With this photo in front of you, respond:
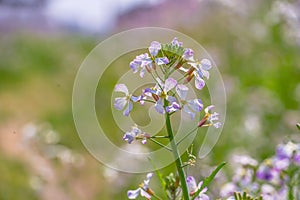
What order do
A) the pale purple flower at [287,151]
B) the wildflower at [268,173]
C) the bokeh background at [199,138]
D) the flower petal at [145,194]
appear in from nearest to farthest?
the flower petal at [145,194] → the pale purple flower at [287,151] → the wildflower at [268,173] → the bokeh background at [199,138]

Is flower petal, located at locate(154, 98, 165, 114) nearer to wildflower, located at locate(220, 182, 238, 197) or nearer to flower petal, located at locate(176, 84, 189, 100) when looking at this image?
flower petal, located at locate(176, 84, 189, 100)

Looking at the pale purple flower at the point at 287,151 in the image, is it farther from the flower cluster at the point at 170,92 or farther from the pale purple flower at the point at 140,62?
the pale purple flower at the point at 140,62

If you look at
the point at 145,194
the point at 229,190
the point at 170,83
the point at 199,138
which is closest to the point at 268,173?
the point at 229,190

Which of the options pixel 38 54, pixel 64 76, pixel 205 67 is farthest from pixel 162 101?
pixel 38 54

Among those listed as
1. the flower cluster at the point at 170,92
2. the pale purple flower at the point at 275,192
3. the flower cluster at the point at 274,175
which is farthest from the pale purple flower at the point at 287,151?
the flower cluster at the point at 170,92

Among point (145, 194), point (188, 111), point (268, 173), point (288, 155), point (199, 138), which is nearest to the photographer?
point (188, 111)

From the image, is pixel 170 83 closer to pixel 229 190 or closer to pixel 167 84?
pixel 167 84
